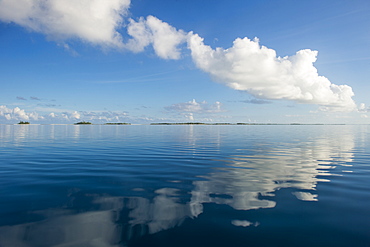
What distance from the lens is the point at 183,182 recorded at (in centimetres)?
1326

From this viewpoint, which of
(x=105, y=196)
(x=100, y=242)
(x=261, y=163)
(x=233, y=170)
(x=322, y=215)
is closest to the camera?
(x=100, y=242)

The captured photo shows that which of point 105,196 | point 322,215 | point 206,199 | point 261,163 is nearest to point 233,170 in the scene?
point 261,163

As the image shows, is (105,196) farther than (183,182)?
No

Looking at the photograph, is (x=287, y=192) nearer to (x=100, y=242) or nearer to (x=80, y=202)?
(x=100, y=242)

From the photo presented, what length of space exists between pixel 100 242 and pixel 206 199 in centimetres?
503

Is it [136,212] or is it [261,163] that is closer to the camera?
[136,212]

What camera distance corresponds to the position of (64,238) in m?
6.91

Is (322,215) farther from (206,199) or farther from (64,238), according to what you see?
(64,238)

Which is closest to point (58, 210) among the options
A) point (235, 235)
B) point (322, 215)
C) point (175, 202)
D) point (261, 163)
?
point (175, 202)

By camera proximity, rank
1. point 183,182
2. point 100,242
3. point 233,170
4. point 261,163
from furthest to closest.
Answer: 1. point 261,163
2. point 233,170
3. point 183,182
4. point 100,242

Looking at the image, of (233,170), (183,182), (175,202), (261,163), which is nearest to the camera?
(175,202)

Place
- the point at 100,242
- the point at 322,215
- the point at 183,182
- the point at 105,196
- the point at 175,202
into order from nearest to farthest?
the point at 100,242 < the point at 322,215 < the point at 175,202 < the point at 105,196 < the point at 183,182

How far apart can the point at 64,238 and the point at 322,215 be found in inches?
365

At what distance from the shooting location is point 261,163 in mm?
19594
